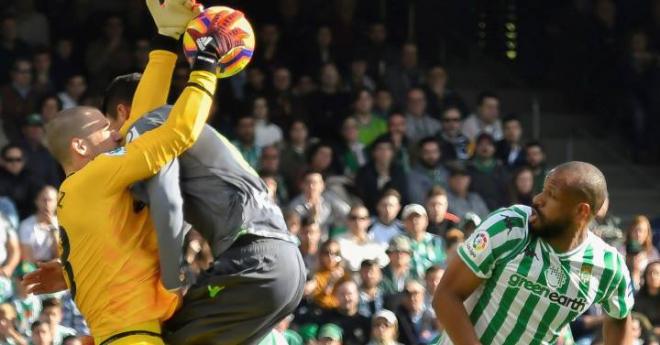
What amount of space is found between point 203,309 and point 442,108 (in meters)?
9.17

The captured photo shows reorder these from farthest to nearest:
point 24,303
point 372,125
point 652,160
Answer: point 652,160
point 372,125
point 24,303

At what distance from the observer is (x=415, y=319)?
11.4 meters

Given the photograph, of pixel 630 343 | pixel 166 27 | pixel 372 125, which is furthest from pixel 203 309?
pixel 372 125

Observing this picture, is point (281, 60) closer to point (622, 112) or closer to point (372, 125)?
point (372, 125)

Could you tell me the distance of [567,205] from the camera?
5957 mm

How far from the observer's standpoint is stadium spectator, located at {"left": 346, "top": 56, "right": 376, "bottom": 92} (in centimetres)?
1492

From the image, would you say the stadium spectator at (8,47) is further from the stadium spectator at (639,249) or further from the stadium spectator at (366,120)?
the stadium spectator at (639,249)

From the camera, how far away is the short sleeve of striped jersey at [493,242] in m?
5.96

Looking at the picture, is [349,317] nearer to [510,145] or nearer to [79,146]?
[510,145]

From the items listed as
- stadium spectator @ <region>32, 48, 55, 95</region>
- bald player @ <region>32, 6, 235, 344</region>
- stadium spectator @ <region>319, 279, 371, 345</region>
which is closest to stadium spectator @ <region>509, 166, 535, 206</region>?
stadium spectator @ <region>319, 279, 371, 345</region>

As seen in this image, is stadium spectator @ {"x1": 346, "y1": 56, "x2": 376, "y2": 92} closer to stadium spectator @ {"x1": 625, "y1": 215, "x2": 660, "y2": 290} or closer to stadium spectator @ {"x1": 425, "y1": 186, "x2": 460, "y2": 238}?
stadium spectator @ {"x1": 425, "y1": 186, "x2": 460, "y2": 238}

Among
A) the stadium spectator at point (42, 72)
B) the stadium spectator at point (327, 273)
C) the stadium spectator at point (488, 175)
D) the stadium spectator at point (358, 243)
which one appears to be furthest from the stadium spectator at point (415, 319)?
the stadium spectator at point (42, 72)

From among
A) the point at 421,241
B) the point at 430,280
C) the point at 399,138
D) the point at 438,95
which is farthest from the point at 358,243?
the point at 438,95

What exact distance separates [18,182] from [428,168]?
11.9ft
